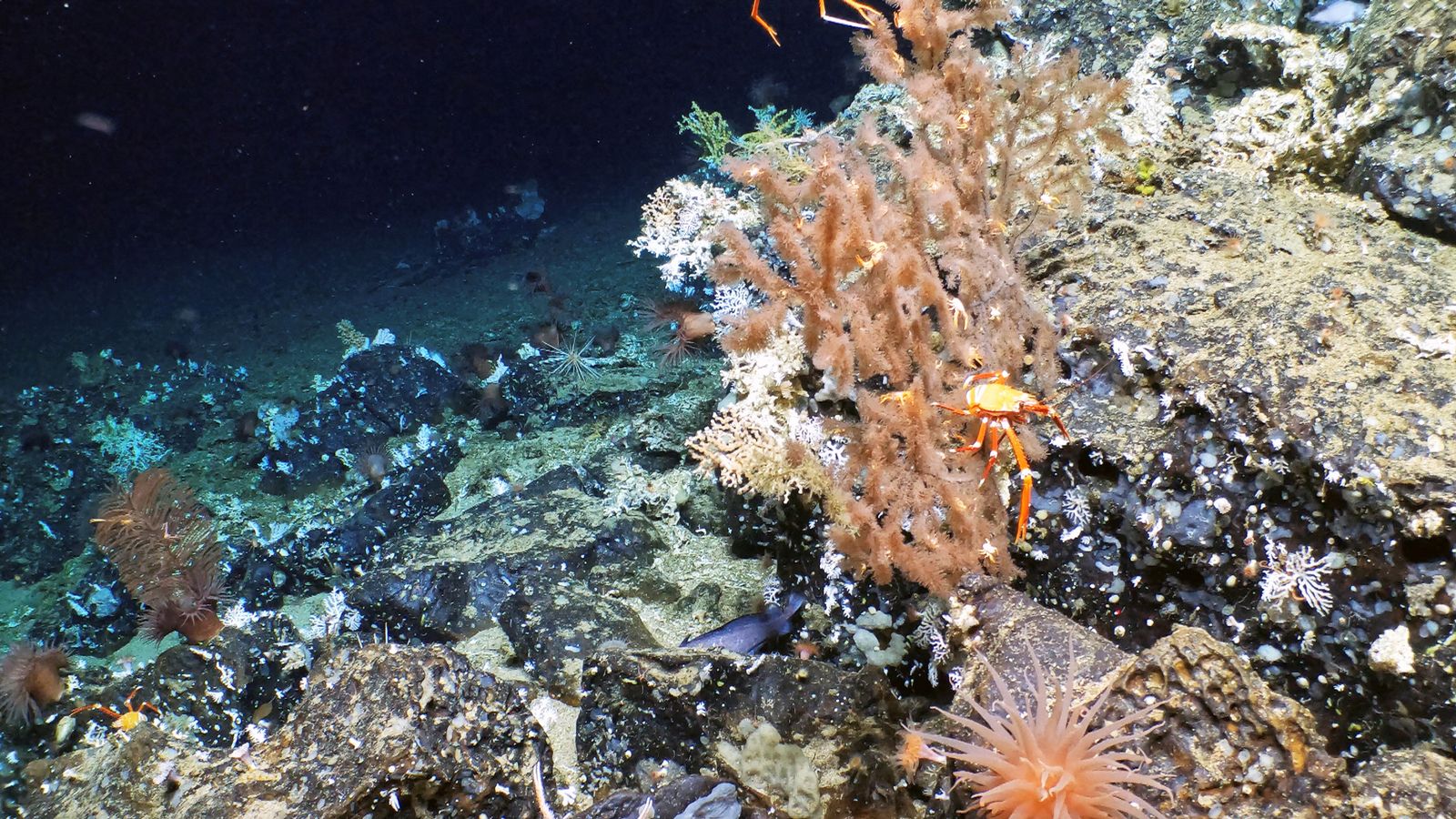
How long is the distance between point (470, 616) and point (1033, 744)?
9.84 ft

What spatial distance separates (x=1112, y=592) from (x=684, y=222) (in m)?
3.08

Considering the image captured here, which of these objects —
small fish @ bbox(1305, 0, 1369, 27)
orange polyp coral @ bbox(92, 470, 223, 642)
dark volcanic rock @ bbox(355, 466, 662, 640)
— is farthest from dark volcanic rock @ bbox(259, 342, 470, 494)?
small fish @ bbox(1305, 0, 1369, 27)

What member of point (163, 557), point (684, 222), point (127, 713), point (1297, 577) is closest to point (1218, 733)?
point (1297, 577)

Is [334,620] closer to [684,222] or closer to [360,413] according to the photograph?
[684,222]

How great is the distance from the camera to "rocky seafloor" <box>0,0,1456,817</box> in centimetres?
187

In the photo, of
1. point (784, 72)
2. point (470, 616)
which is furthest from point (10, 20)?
point (470, 616)

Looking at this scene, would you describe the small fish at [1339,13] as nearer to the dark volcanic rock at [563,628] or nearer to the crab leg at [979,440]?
the crab leg at [979,440]

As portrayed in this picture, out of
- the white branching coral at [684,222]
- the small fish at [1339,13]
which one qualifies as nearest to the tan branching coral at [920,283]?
the white branching coral at [684,222]

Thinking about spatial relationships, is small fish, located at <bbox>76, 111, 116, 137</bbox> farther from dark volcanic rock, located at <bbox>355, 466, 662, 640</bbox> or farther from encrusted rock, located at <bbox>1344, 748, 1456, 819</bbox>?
encrusted rock, located at <bbox>1344, 748, 1456, 819</bbox>

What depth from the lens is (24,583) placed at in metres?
6.11

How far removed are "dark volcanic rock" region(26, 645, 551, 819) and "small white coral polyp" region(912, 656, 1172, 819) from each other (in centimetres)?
148

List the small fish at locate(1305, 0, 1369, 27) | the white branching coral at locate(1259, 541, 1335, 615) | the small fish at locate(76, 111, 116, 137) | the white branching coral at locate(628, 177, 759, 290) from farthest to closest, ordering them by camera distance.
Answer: the small fish at locate(76, 111, 116, 137) < the white branching coral at locate(628, 177, 759, 290) < the small fish at locate(1305, 0, 1369, 27) < the white branching coral at locate(1259, 541, 1335, 615)

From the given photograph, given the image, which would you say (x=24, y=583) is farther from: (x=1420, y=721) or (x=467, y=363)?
(x=1420, y=721)

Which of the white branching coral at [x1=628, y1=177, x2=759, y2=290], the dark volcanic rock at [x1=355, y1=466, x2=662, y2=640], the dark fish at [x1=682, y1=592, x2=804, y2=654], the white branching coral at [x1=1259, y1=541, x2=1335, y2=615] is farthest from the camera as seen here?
the white branching coral at [x1=628, y1=177, x2=759, y2=290]
